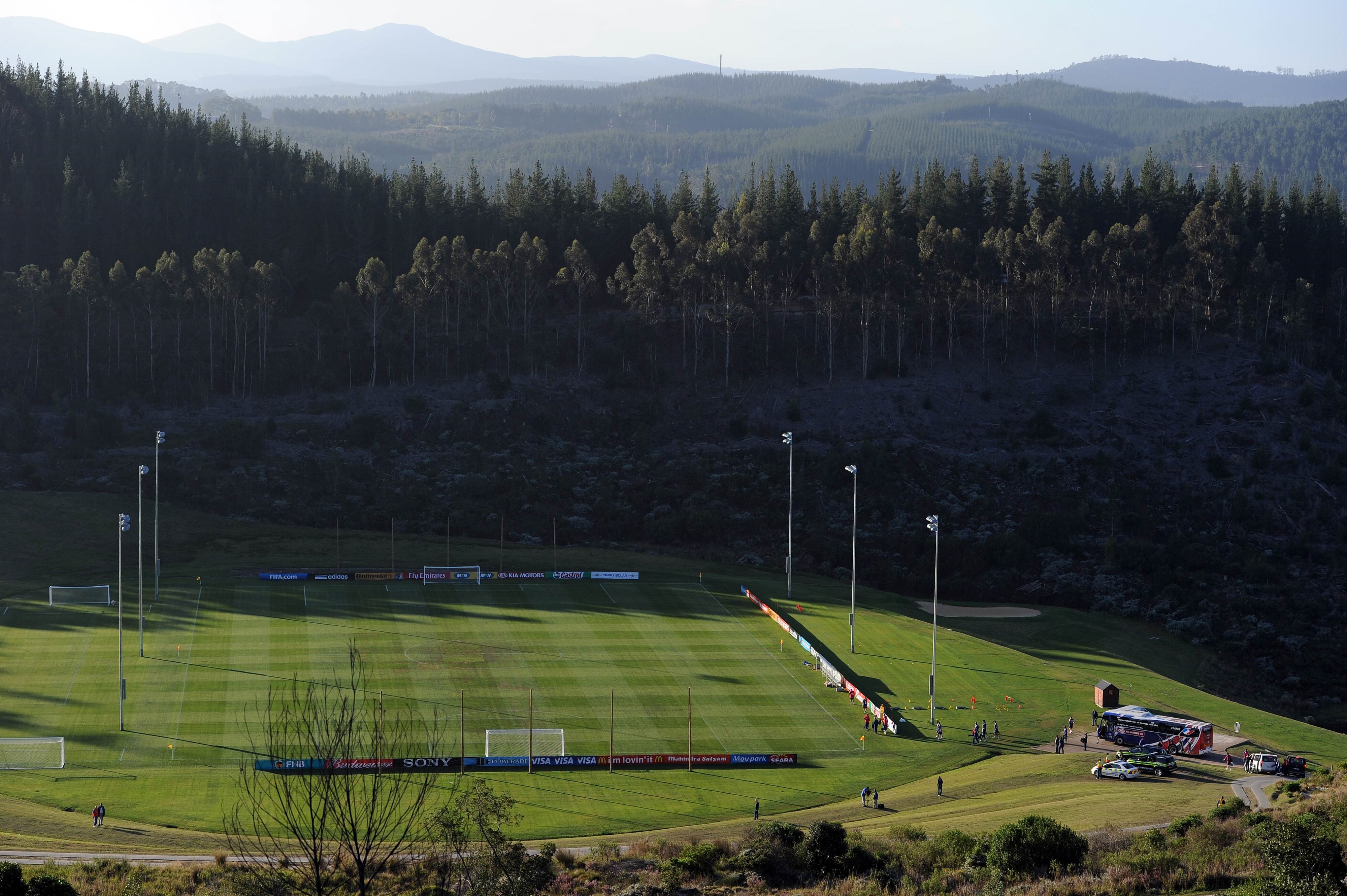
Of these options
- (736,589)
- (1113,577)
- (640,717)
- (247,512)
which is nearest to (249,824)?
(640,717)

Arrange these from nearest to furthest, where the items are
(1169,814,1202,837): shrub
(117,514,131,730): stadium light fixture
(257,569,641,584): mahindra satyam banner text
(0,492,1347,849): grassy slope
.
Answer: (1169,814,1202,837): shrub → (0,492,1347,849): grassy slope → (117,514,131,730): stadium light fixture → (257,569,641,584): mahindra satyam banner text

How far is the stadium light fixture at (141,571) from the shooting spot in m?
68.0

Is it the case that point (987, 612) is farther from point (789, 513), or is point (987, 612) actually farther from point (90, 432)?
point (90, 432)

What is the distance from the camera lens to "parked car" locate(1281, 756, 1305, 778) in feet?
176

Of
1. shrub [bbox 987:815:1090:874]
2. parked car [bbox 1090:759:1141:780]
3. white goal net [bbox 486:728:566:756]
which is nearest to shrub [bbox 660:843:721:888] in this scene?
shrub [bbox 987:815:1090:874]

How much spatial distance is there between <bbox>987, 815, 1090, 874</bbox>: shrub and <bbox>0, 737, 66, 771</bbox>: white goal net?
41.2m

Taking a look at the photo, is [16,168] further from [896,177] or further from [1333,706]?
[1333,706]

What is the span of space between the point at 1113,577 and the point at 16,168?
139177 mm

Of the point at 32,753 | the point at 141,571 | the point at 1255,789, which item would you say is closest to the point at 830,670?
the point at 1255,789

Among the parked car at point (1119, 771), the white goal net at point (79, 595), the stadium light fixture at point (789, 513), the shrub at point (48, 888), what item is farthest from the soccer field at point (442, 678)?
the shrub at point (48, 888)

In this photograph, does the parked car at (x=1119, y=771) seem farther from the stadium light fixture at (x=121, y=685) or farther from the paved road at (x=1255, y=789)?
the stadium light fixture at (x=121, y=685)

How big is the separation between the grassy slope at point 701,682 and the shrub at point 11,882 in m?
14.1

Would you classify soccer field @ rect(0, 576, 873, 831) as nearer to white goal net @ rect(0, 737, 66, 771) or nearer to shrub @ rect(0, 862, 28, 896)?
white goal net @ rect(0, 737, 66, 771)

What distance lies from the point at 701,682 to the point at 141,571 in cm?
3183
